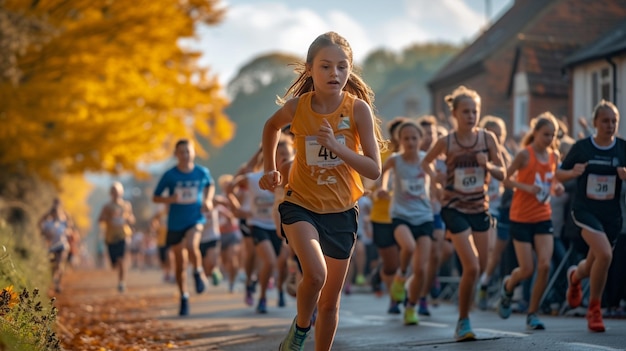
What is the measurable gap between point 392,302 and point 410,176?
78.0 inches

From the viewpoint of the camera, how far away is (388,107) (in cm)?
7981

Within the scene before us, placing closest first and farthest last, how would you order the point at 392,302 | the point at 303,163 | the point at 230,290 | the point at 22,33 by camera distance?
the point at 303,163 < the point at 392,302 < the point at 22,33 < the point at 230,290

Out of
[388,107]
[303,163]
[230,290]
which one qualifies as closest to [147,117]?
[230,290]

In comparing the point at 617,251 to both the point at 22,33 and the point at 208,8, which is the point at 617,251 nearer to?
the point at 22,33

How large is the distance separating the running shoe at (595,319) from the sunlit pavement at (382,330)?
0.09 metres

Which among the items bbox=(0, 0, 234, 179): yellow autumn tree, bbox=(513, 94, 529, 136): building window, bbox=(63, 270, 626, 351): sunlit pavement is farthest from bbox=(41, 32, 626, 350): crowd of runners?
bbox=(513, 94, 529, 136): building window

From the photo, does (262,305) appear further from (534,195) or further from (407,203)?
(534,195)

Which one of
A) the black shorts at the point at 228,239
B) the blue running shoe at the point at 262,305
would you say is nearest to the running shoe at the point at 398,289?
the blue running shoe at the point at 262,305

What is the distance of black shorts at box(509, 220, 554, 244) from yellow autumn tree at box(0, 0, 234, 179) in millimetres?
10993

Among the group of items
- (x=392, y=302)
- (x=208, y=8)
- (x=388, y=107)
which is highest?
(x=388, y=107)

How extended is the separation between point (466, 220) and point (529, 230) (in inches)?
40.1

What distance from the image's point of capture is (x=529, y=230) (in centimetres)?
1130

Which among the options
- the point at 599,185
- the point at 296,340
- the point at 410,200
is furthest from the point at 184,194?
the point at 296,340

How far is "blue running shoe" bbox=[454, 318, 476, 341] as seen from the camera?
960cm
